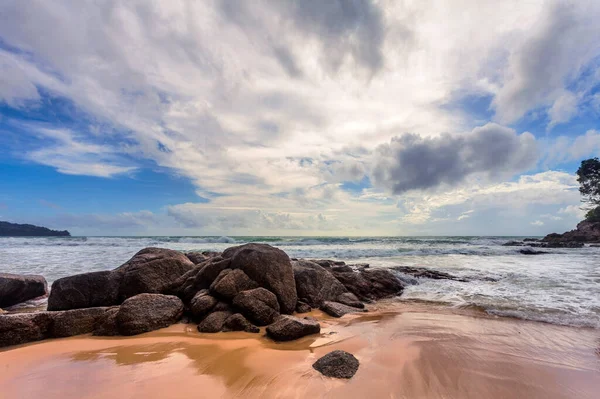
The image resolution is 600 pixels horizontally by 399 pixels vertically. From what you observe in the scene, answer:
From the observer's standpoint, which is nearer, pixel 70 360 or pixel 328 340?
pixel 70 360

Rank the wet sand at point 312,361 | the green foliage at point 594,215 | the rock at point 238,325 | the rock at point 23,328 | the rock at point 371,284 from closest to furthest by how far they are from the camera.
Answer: the wet sand at point 312,361, the rock at point 23,328, the rock at point 238,325, the rock at point 371,284, the green foliage at point 594,215

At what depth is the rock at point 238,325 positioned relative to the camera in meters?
6.26

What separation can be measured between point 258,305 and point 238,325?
0.64 meters

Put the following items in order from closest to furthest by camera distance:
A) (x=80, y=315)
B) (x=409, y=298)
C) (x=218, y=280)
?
1. (x=80, y=315)
2. (x=218, y=280)
3. (x=409, y=298)

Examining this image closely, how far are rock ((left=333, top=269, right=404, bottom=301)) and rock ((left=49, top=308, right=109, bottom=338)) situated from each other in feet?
25.7

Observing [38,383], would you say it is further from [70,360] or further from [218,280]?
[218,280]

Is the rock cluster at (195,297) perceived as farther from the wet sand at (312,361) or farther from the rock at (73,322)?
the wet sand at (312,361)

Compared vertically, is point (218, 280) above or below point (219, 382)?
above

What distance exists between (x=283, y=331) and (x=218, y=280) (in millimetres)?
2720

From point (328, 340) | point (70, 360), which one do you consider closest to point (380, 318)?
point (328, 340)

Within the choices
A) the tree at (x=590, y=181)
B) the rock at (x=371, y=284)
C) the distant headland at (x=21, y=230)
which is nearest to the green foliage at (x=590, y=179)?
the tree at (x=590, y=181)

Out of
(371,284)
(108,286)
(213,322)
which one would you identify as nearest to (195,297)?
(213,322)

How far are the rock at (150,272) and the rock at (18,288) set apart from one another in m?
4.17

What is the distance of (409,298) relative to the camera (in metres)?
10.4
